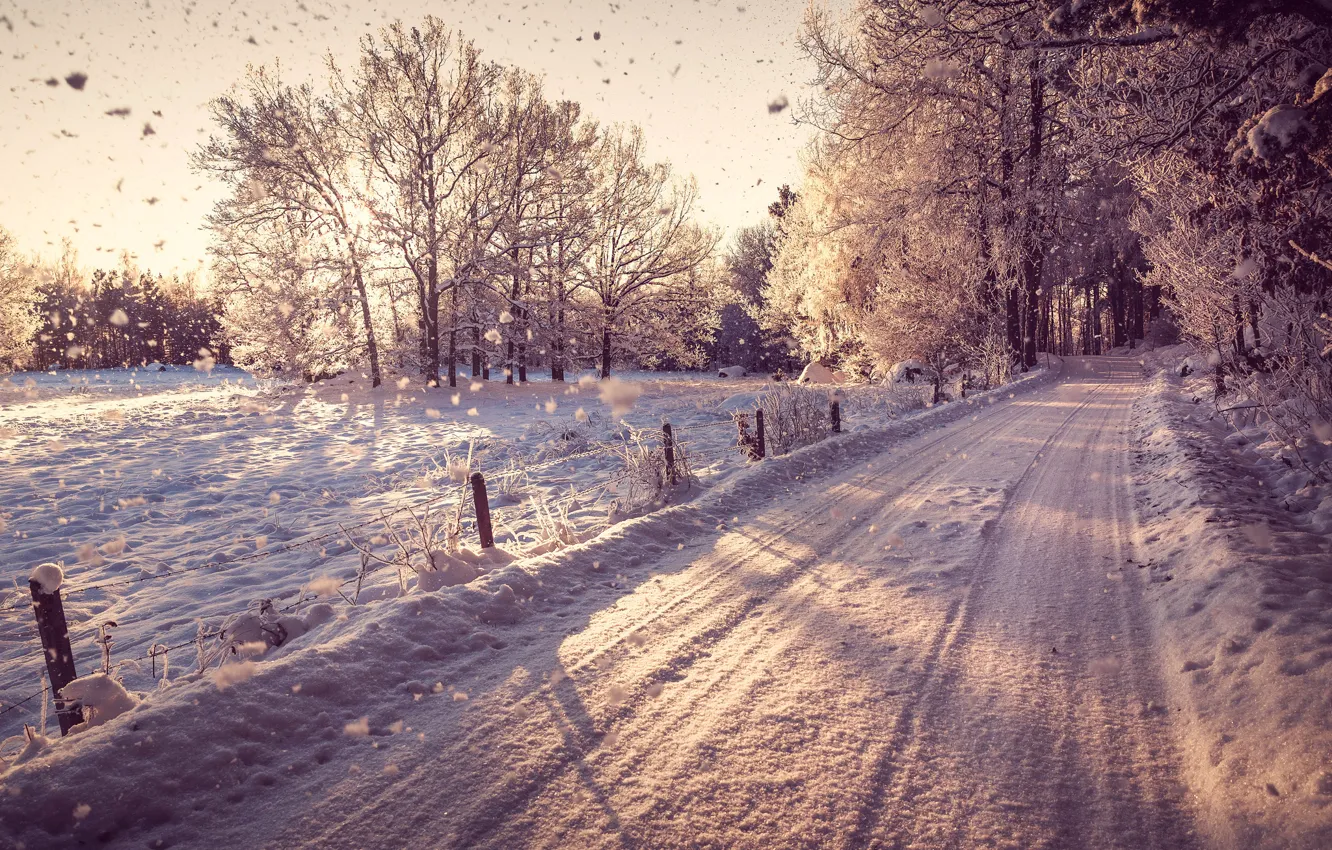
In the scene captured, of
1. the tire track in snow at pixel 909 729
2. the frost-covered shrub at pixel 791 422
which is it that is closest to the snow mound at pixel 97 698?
the tire track in snow at pixel 909 729

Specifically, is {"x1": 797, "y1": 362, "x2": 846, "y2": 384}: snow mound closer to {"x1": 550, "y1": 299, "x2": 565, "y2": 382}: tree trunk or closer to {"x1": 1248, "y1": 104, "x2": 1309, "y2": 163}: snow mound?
{"x1": 550, "y1": 299, "x2": 565, "y2": 382}: tree trunk

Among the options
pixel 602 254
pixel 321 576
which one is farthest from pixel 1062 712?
pixel 602 254

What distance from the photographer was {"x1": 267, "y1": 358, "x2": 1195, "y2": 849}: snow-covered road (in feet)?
8.60

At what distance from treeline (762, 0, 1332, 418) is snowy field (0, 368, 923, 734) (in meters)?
6.26

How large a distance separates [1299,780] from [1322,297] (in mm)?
7915

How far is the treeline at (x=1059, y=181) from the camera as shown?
18.1 ft

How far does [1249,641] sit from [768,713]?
282 cm

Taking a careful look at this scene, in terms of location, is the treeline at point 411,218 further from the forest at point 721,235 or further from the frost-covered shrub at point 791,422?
the frost-covered shrub at point 791,422

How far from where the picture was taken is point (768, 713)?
336cm

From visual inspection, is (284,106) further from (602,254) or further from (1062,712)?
(1062,712)

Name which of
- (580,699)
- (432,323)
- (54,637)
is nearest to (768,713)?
(580,699)

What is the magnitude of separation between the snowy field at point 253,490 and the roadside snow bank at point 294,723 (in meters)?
0.83

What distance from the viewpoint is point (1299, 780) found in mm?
2656

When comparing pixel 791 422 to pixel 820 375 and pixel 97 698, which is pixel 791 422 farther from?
pixel 820 375
